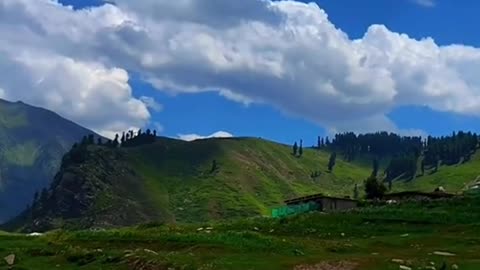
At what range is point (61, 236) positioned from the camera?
83188 mm

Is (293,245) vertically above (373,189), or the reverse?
(373,189)

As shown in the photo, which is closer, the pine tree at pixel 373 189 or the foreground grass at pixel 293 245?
the foreground grass at pixel 293 245

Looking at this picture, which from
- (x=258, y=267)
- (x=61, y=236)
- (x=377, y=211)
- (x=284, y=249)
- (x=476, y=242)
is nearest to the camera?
(x=258, y=267)

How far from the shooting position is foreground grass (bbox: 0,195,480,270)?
51.4 metres

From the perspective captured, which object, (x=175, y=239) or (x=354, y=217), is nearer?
(x=175, y=239)

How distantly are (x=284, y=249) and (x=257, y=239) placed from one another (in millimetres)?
5402

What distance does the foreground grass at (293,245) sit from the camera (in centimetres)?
5138

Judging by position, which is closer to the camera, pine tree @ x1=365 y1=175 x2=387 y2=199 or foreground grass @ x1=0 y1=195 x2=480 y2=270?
foreground grass @ x1=0 y1=195 x2=480 y2=270

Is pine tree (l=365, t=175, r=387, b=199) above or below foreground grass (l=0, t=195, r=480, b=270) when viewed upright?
above

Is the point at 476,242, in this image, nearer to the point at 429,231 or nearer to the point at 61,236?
the point at 429,231

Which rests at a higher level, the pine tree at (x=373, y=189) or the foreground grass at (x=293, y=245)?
the pine tree at (x=373, y=189)

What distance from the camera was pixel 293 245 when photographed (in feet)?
198

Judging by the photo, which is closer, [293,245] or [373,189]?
[293,245]

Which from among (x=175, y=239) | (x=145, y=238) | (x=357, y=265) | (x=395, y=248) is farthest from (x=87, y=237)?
(x=357, y=265)
